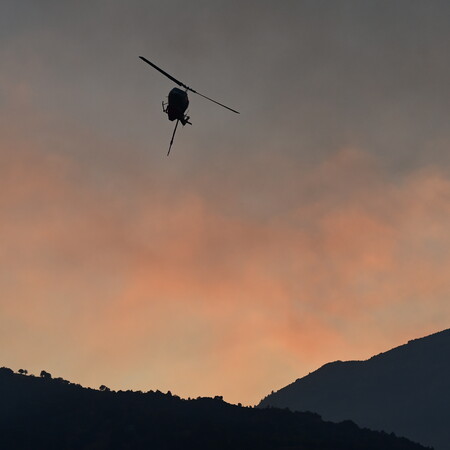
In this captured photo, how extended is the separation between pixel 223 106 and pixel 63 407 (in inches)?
5947

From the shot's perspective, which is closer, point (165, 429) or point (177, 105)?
point (177, 105)

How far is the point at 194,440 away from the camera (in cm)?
17212

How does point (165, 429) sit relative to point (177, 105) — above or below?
above

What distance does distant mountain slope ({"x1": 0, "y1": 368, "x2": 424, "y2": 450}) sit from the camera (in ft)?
567

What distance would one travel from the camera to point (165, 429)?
18000 centimetres

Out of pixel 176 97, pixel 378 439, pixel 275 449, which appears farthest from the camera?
pixel 378 439

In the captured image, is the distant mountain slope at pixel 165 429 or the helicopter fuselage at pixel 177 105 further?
the distant mountain slope at pixel 165 429

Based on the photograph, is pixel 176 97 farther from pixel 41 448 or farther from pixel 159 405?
pixel 159 405

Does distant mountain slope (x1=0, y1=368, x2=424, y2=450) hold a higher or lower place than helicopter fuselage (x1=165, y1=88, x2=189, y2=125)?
higher

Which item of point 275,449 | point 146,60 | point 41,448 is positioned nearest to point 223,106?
point 146,60

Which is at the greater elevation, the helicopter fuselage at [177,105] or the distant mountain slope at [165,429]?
the distant mountain slope at [165,429]

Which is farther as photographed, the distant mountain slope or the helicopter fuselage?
the distant mountain slope

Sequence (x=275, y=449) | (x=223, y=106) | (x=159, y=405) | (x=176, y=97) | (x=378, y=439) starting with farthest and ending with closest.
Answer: (x=159, y=405) → (x=378, y=439) → (x=275, y=449) → (x=176, y=97) → (x=223, y=106)

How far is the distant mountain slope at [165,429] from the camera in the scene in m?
173
